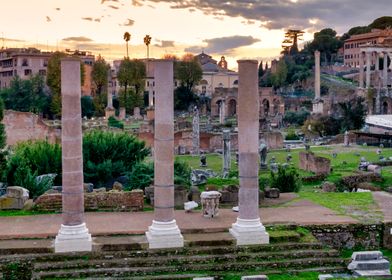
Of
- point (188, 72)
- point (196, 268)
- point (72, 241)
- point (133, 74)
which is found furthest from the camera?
point (188, 72)

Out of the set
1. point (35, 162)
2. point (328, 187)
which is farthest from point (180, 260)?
point (328, 187)

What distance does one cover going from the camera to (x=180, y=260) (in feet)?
41.7

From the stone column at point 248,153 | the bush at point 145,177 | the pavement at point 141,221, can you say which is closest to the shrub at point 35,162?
the bush at point 145,177

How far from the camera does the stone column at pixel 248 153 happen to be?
13523 mm

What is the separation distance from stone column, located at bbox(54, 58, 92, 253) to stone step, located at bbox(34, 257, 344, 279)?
783 millimetres

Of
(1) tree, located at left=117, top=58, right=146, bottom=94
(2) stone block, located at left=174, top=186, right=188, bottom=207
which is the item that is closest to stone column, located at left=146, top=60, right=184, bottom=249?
(2) stone block, located at left=174, top=186, right=188, bottom=207

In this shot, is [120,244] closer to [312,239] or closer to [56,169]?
[312,239]

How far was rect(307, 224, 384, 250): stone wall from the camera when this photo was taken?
48.8 ft

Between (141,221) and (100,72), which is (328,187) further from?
(100,72)

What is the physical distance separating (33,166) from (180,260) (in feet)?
34.5

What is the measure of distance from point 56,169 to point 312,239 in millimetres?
10711

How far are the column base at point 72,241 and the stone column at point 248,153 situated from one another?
3264 mm

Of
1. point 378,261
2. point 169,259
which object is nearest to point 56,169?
point 169,259

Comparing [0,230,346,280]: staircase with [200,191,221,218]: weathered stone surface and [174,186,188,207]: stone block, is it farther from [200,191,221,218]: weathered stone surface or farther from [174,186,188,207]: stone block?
[174,186,188,207]: stone block
